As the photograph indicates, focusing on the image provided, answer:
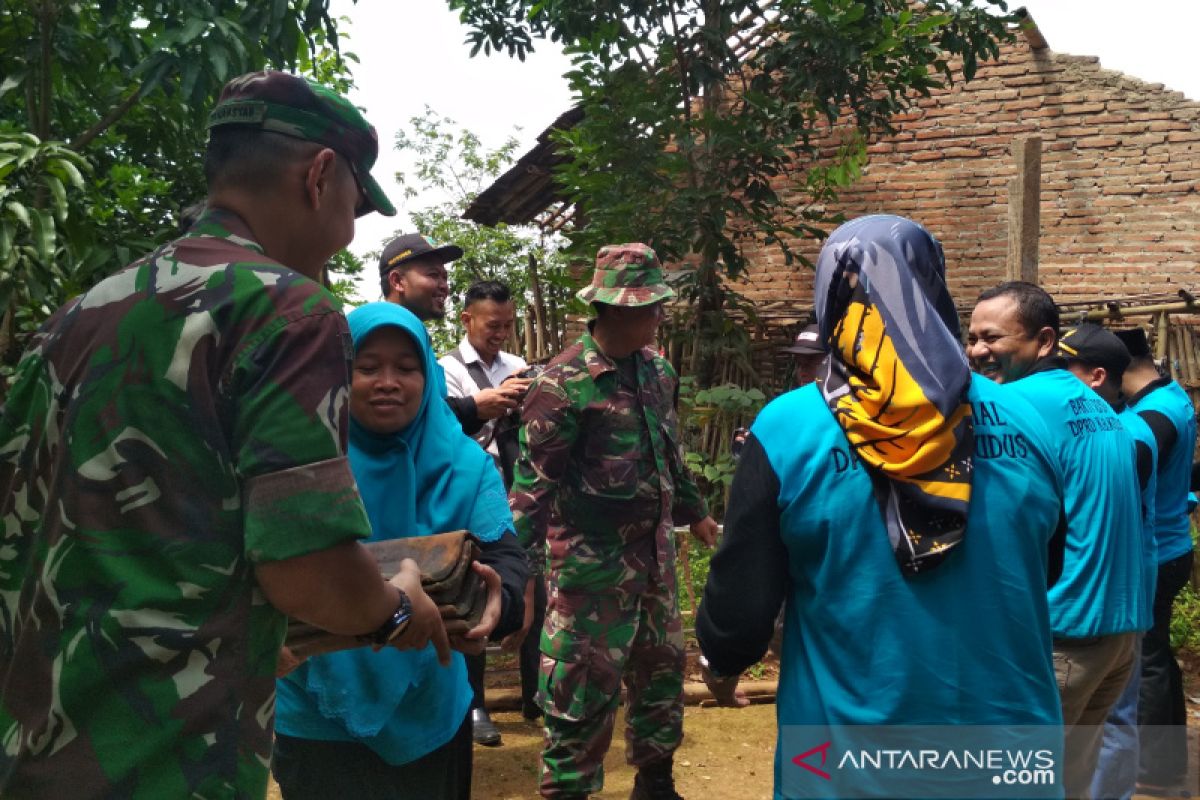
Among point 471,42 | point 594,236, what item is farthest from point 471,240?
point 594,236

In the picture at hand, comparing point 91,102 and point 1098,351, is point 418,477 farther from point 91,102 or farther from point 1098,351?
point 91,102

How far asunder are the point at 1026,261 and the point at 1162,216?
4401 millimetres

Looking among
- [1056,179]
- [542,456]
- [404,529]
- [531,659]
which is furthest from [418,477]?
[1056,179]

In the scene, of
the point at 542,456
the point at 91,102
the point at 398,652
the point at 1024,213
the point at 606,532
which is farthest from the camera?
the point at 1024,213

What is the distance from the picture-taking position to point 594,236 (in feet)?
26.5

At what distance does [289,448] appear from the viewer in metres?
1.32

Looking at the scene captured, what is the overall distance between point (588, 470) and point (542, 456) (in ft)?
0.66

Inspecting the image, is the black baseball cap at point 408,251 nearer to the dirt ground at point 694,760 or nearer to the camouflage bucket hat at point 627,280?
the camouflage bucket hat at point 627,280

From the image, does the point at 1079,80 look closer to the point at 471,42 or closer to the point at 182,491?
the point at 471,42

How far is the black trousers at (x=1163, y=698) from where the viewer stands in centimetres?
453

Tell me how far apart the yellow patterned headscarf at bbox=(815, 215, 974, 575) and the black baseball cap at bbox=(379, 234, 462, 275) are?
3.07m

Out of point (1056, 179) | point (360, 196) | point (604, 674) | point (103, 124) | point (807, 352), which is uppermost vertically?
point (1056, 179)

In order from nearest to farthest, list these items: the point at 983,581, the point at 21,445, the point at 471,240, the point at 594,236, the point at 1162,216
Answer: the point at 21,445 < the point at 983,581 < the point at 594,236 < the point at 1162,216 < the point at 471,240

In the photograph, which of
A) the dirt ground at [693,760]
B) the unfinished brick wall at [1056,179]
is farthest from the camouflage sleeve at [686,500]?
the unfinished brick wall at [1056,179]
